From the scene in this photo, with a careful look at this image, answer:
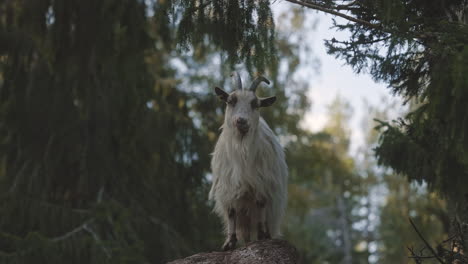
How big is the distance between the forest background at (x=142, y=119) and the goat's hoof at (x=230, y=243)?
1704mm

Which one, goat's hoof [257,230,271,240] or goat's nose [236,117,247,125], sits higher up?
goat's nose [236,117,247,125]

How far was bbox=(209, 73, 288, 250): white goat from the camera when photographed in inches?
240

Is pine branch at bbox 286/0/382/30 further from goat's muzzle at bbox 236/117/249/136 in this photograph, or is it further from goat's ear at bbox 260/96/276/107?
goat's muzzle at bbox 236/117/249/136

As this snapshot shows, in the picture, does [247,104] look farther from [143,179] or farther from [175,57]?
[175,57]

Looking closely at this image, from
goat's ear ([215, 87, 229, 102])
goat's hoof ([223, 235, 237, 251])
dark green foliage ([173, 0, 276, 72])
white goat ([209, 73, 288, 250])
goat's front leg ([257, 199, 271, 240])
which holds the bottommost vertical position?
goat's hoof ([223, 235, 237, 251])

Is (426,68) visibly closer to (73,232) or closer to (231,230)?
(231,230)

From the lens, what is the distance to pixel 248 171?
20.2 ft

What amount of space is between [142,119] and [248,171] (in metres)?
6.27

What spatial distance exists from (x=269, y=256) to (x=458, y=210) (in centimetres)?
253

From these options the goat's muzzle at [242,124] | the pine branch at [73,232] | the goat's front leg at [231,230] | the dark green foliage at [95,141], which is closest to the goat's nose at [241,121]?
the goat's muzzle at [242,124]

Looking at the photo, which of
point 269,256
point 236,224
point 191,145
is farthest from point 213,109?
point 269,256

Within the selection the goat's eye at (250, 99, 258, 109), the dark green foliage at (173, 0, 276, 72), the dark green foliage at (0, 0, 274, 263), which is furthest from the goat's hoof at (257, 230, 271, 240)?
the dark green foliage at (0, 0, 274, 263)

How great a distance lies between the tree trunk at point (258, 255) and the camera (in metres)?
5.62

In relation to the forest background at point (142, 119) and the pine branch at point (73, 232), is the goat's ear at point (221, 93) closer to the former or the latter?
the forest background at point (142, 119)
